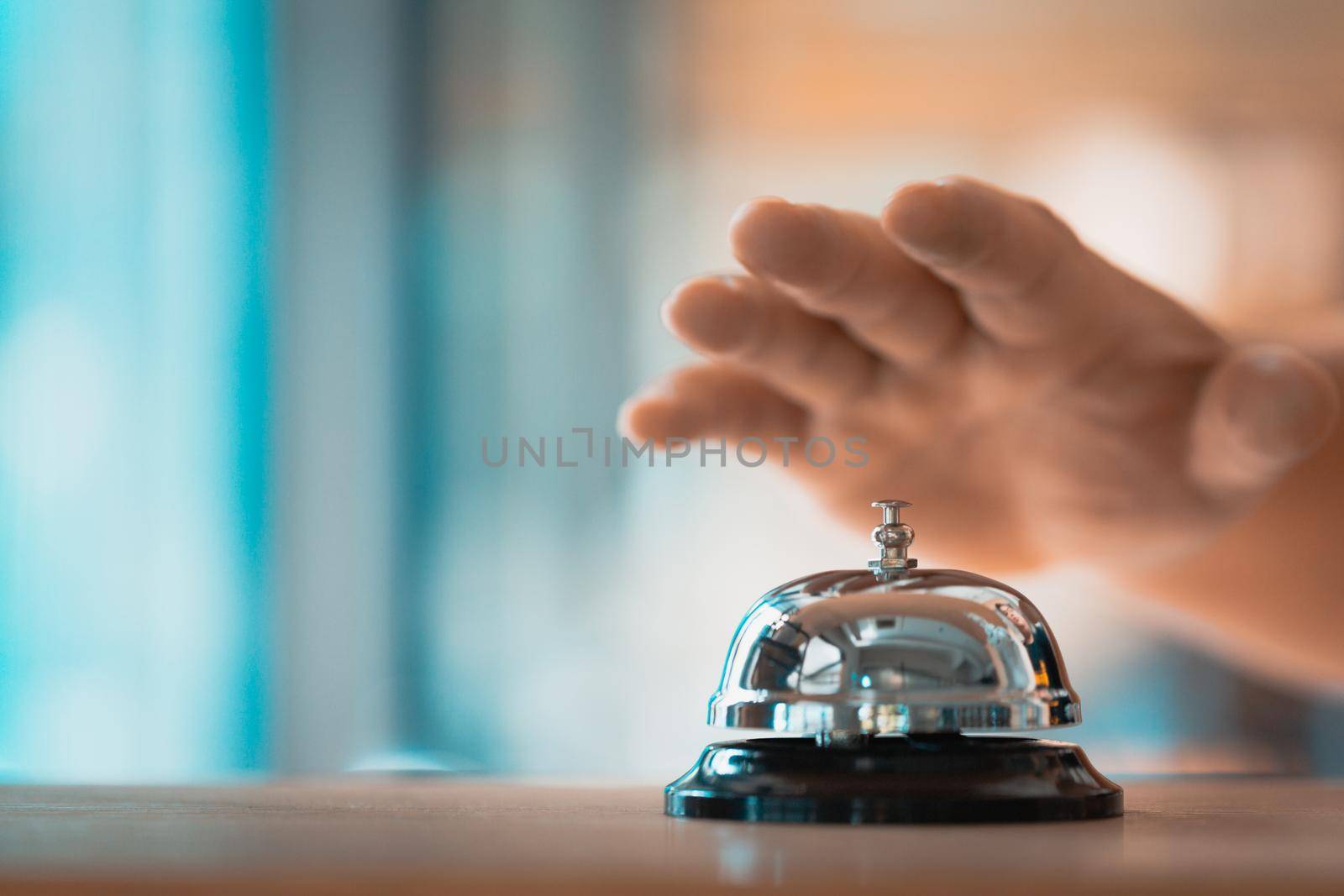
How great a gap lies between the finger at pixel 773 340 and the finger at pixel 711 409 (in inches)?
0.7

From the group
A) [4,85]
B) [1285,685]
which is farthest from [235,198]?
[1285,685]

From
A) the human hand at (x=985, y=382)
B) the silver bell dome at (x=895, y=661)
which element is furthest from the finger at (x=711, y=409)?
the silver bell dome at (x=895, y=661)

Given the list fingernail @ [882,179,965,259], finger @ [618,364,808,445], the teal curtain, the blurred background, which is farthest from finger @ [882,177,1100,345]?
the teal curtain

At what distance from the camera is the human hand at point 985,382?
22.6 inches

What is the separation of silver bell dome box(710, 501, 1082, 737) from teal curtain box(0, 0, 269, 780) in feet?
4.95

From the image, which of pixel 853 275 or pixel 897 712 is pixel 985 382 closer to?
pixel 853 275

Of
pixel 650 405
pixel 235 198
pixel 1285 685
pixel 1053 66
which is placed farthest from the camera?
pixel 235 198

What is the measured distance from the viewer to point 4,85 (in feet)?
6.19

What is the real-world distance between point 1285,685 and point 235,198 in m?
1.49

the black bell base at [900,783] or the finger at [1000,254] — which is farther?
the finger at [1000,254]

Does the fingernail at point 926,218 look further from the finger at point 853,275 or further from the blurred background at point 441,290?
the blurred background at point 441,290

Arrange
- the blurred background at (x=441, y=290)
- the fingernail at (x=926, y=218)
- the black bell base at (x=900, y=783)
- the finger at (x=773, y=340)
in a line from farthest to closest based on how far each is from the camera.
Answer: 1. the blurred background at (x=441, y=290)
2. the finger at (x=773, y=340)
3. the fingernail at (x=926, y=218)
4. the black bell base at (x=900, y=783)

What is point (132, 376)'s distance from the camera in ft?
6.19

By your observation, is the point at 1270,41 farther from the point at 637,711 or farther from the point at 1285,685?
the point at 637,711
